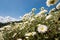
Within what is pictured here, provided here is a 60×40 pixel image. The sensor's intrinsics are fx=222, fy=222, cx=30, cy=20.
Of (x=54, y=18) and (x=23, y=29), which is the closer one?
(x=54, y=18)

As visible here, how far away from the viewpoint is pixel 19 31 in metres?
5.20

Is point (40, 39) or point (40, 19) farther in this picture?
point (40, 19)

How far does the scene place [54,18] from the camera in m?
4.30

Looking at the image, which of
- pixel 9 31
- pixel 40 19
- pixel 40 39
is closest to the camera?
pixel 40 39

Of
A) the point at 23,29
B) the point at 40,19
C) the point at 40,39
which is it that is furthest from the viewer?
the point at 23,29

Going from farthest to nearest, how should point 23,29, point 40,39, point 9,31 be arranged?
1. point 9,31
2. point 23,29
3. point 40,39

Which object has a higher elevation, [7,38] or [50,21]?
[7,38]

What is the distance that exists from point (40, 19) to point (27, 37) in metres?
0.50

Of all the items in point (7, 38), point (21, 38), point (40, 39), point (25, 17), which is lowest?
point (40, 39)

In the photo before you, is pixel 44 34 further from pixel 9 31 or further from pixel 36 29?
pixel 9 31

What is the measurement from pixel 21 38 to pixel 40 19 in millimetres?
603

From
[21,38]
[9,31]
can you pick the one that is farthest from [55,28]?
[9,31]

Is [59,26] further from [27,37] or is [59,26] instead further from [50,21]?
[27,37]

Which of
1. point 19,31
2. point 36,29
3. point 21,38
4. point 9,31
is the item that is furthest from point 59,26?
point 9,31
